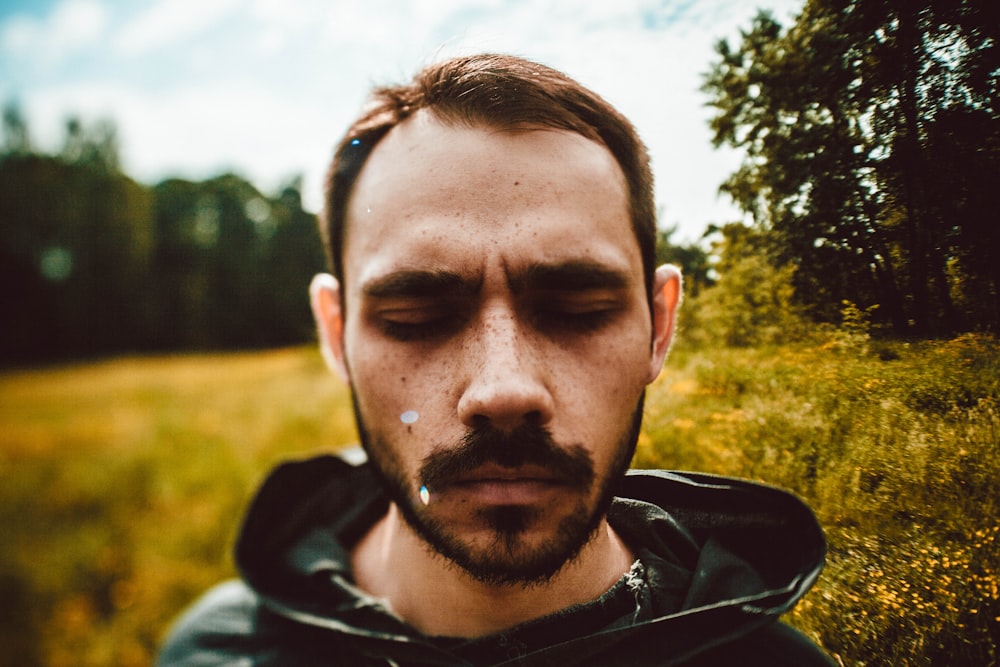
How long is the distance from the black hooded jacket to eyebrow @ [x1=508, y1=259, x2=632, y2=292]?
526 mm

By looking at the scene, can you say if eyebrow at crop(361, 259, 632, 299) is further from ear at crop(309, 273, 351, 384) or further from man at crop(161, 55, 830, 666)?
ear at crop(309, 273, 351, 384)

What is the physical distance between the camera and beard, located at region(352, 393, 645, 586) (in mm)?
1061

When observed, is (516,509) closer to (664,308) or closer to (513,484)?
(513,484)

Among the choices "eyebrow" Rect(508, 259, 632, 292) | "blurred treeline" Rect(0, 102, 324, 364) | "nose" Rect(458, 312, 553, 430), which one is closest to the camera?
"nose" Rect(458, 312, 553, 430)

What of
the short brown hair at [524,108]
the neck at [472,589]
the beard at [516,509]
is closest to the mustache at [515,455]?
the beard at [516,509]

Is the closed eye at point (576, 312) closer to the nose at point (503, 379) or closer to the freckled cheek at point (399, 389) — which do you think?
the nose at point (503, 379)

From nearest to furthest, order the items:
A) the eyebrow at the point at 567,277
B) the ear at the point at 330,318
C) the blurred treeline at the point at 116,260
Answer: the eyebrow at the point at 567,277 → the ear at the point at 330,318 → the blurred treeline at the point at 116,260

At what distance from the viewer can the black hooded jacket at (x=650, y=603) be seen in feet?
3.62

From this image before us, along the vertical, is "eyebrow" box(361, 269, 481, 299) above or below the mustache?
above

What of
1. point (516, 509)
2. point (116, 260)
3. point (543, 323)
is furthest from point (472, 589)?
point (116, 260)

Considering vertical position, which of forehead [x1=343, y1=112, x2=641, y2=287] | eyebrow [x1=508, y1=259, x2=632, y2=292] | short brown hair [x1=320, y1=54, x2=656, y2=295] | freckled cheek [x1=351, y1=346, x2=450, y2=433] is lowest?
freckled cheek [x1=351, y1=346, x2=450, y2=433]

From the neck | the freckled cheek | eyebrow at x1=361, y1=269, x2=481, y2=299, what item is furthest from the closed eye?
the neck

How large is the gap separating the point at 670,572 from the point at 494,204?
113 centimetres

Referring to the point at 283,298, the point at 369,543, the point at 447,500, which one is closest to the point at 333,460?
the point at 369,543
